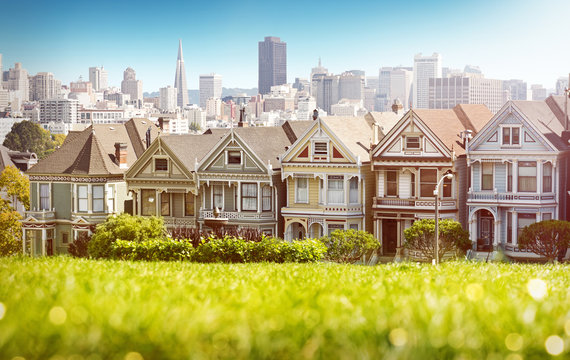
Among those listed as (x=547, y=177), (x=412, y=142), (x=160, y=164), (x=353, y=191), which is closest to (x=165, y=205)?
(x=160, y=164)

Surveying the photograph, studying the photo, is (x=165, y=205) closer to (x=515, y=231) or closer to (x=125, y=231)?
(x=125, y=231)

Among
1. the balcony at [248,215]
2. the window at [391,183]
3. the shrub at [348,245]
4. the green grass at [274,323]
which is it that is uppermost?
the window at [391,183]

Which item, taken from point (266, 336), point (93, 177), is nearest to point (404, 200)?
point (93, 177)

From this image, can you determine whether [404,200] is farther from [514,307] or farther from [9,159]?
[9,159]

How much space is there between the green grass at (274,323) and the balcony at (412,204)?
29.6m

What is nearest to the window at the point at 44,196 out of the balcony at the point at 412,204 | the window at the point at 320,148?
the window at the point at 320,148

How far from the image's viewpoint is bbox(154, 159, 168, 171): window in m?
50.6

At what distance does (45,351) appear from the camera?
1118 cm

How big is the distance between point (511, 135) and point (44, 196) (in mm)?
27288

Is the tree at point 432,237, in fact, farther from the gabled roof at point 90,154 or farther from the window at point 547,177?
the gabled roof at point 90,154

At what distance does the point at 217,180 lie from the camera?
49094 millimetres

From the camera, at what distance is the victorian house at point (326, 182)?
152 feet

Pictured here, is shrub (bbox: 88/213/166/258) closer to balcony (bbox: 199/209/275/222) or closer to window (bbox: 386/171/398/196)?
balcony (bbox: 199/209/275/222)

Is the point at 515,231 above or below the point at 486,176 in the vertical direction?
below
